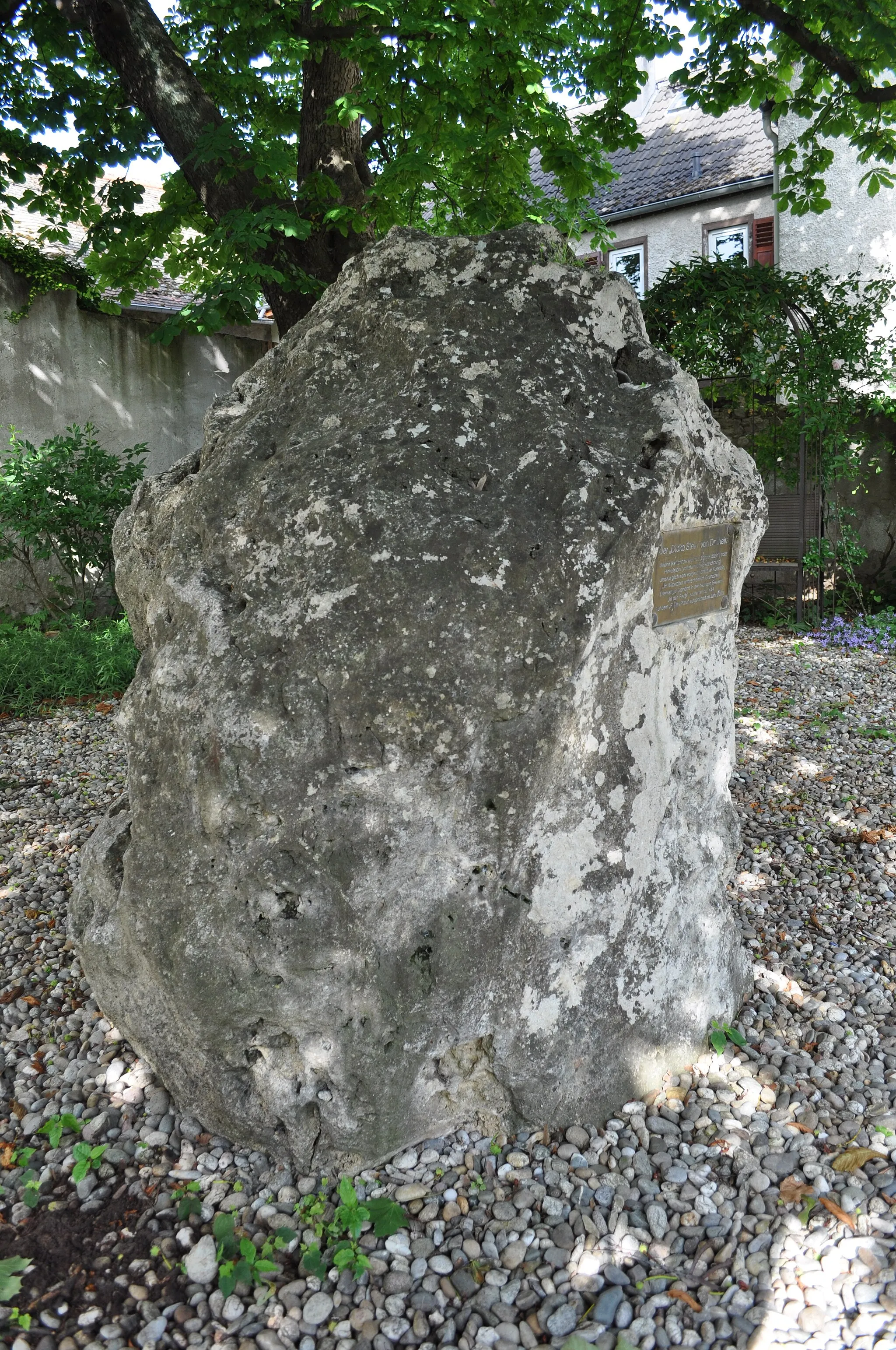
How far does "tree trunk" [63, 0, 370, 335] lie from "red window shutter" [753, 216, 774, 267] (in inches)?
402

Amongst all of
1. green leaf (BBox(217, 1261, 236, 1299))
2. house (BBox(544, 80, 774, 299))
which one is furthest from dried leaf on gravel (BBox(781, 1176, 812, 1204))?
house (BBox(544, 80, 774, 299))

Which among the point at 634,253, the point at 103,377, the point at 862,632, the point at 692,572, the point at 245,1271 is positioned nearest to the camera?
the point at 245,1271

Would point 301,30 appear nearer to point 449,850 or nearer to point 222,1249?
point 449,850

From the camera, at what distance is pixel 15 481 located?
27.4 ft

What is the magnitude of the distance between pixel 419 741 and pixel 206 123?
224 inches

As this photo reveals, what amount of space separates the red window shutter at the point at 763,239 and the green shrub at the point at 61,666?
12.2 metres

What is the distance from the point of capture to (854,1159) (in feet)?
8.38

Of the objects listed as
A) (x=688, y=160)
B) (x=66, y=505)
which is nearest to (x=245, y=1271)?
(x=66, y=505)

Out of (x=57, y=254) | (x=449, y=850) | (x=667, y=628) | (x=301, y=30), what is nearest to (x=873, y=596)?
(x=301, y=30)

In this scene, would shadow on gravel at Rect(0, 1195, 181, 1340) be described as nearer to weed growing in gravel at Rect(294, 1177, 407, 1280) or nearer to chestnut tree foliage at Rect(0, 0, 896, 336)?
Result: weed growing in gravel at Rect(294, 1177, 407, 1280)

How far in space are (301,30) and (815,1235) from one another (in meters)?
7.20

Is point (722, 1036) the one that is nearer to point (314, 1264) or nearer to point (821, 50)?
point (314, 1264)

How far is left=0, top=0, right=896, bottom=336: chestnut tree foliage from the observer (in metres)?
5.64

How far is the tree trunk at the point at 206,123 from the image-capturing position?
6121 millimetres
